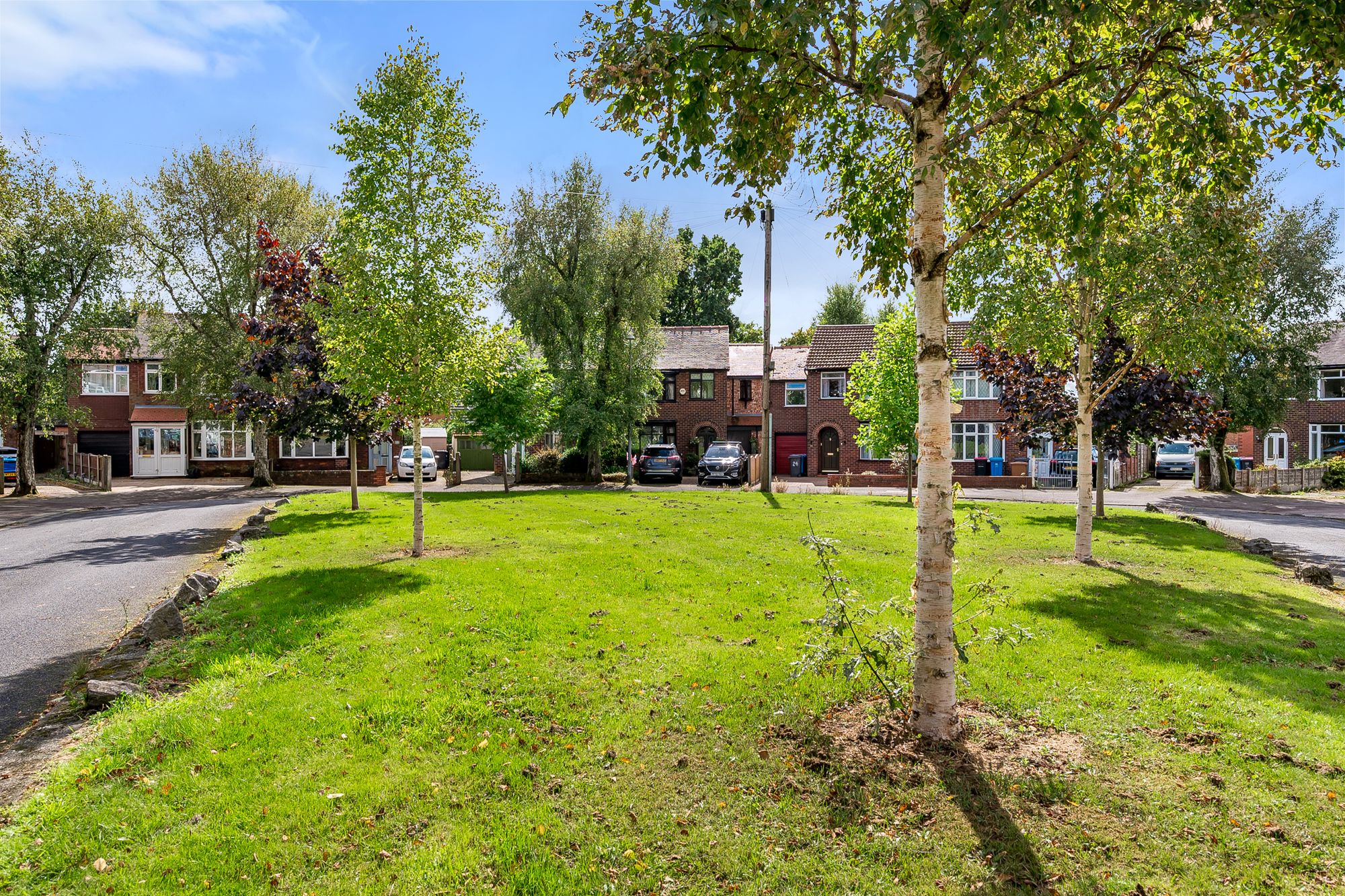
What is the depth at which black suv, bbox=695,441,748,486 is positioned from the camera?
3709 centimetres

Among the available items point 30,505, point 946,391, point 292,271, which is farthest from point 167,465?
point 946,391

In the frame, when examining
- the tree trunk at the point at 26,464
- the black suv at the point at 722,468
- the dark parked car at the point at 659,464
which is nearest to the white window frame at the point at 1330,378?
the black suv at the point at 722,468

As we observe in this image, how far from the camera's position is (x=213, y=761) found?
208 inches

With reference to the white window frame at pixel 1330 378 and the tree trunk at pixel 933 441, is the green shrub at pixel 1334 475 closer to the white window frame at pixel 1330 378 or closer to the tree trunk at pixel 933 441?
the white window frame at pixel 1330 378

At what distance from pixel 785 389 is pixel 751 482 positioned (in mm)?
14587

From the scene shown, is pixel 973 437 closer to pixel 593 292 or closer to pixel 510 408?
pixel 593 292

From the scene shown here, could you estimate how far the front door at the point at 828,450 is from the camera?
4562 cm

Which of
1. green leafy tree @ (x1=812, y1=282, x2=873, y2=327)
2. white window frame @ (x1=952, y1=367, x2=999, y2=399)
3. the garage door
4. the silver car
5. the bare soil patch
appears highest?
green leafy tree @ (x1=812, y1=282, x2=873, y2=327)

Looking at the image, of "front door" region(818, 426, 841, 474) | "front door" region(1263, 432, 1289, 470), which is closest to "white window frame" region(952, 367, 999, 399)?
"front door" region(818, 426, 841, 474)

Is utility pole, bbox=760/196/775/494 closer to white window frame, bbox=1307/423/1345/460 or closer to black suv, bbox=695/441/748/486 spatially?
black suv, bbox=695/441/748/486

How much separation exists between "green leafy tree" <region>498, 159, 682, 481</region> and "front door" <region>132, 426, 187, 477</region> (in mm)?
23831

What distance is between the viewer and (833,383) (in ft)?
149

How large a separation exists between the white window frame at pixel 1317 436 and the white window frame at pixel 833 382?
93.4ft

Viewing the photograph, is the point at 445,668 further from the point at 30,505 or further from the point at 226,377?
the point at 226,377
